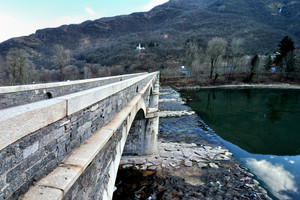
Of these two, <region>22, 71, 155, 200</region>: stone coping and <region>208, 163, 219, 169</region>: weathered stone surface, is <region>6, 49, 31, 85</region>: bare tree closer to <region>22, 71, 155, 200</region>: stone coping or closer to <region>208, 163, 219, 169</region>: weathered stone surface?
<region>208, 163, 219, 169</region>: weathered stone surface

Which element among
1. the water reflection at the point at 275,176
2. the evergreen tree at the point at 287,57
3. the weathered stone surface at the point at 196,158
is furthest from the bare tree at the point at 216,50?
the weathered stone surface at the point at 196,158

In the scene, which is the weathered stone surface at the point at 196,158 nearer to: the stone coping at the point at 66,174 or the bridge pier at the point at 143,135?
the bridge pier at the point at 143,135

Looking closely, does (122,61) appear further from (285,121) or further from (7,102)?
(7,102)

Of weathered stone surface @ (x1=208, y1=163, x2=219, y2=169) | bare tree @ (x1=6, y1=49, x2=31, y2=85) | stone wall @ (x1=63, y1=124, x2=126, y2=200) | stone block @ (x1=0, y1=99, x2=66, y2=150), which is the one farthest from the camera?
bare tree @ (x1=6, y1=49, x2=31, y2=85)

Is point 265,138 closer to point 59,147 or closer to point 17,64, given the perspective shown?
point 59,147

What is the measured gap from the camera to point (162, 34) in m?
121

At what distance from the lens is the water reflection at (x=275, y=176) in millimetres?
6336

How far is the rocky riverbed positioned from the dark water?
1005 mm

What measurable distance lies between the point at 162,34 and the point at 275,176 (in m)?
126

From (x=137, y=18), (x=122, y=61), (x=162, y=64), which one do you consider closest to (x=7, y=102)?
(x=162, y=64)

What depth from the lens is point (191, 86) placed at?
1454 inches

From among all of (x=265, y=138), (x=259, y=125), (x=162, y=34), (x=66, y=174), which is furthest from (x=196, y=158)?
(x=162, y=34)

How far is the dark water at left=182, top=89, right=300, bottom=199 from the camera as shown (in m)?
7.04

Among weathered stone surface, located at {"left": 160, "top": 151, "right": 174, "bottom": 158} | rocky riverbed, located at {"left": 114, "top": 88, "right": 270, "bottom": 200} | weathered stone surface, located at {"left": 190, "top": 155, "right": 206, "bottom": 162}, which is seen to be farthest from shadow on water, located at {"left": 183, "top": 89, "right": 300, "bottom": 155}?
weathered stone surface, located at {"left": 160, "top": 151, "right": 174, "bottom": 158}
